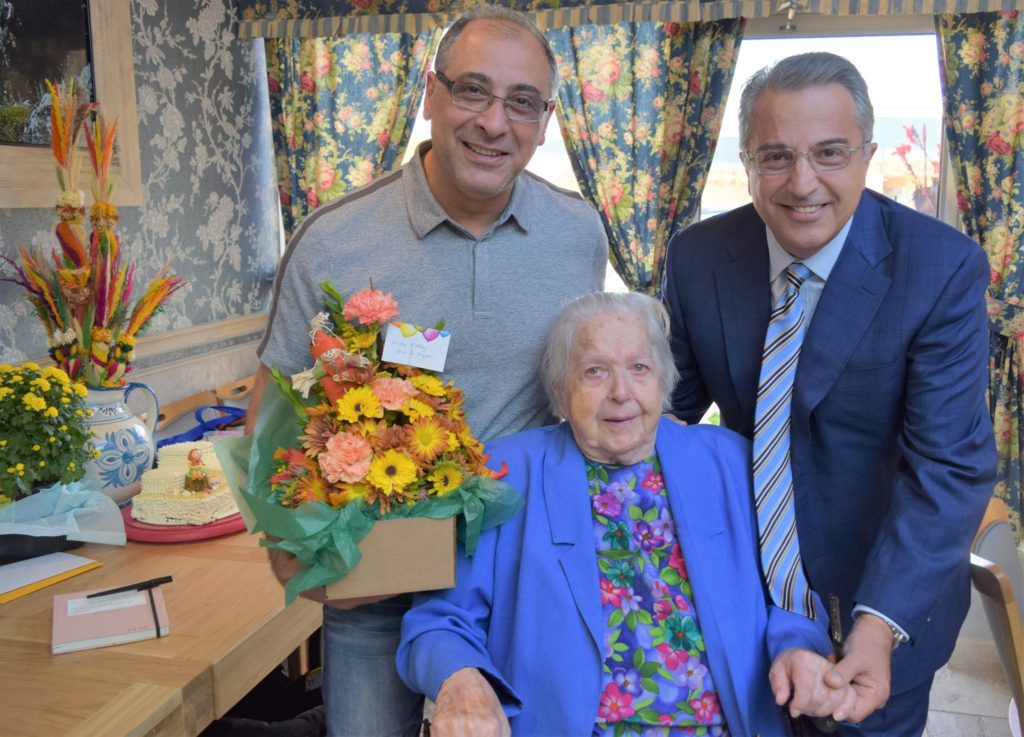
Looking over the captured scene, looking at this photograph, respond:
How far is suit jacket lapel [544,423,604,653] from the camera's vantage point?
1587 mm

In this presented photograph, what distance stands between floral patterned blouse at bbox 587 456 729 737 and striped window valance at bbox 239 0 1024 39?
2.57 meters

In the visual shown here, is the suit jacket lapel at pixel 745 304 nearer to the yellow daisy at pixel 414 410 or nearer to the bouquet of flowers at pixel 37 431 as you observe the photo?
the yellow daisy at pixel 414 410

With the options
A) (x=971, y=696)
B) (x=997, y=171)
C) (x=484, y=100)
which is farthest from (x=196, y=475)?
(x=997, y=171)

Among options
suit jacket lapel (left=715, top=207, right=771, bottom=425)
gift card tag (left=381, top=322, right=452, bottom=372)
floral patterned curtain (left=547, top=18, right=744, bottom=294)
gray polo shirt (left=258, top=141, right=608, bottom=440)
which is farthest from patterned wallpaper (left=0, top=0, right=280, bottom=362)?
suit jacket lapel (left=715, top=207, right=771, bottom=425)

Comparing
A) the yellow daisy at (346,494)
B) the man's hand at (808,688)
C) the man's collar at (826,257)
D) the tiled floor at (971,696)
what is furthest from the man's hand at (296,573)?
the tiled floor at (971,696)

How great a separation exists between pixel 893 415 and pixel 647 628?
2.00 ft

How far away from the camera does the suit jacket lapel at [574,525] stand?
1.59 metres

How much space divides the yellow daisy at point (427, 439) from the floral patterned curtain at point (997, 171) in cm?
302

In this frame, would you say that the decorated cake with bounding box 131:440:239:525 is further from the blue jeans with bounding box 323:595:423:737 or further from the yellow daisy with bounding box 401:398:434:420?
the yellow daisy with bounding box 401:398:434:420

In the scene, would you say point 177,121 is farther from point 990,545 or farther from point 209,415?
point 990,545

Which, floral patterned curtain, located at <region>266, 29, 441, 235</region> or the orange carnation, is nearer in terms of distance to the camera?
the orange carnation

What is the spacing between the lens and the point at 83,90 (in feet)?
9.88

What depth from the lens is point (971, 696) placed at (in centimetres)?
330

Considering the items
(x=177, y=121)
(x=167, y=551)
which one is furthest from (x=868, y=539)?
(x=177, y=121)
